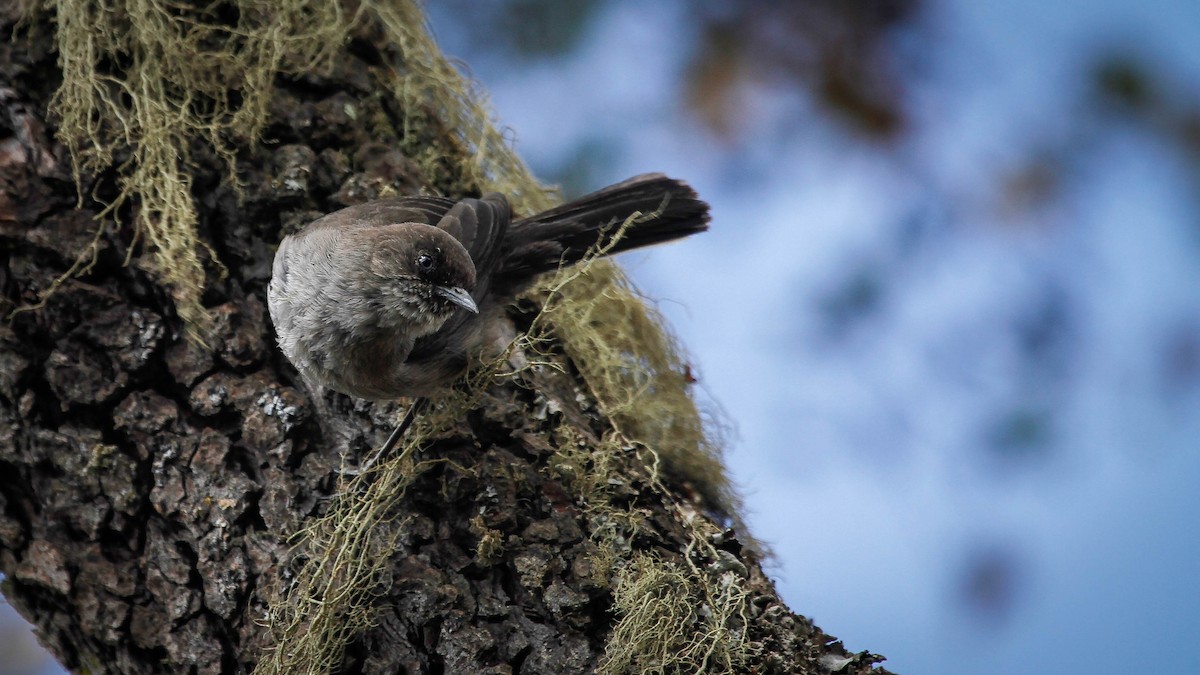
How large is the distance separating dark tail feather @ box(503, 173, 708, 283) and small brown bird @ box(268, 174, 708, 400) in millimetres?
23

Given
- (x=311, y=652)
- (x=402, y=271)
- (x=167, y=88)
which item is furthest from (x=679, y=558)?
(x=167, y=88)

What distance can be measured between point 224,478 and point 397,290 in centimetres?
74

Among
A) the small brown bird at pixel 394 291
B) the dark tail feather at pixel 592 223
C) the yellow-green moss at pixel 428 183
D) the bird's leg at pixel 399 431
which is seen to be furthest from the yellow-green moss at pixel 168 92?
the dark tail feather at pixel 592 223

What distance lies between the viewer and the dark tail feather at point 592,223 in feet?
11.3

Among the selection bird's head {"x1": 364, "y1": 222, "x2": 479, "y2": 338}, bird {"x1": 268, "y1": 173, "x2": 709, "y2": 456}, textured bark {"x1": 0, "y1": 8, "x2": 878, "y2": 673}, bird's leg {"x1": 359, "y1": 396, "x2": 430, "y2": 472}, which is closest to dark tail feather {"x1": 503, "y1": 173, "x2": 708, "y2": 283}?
bird {"x1": 268, "y1": 173, "x2": 709, "y2": 456}

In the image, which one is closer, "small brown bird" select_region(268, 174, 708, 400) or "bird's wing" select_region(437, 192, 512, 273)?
"small brown bird" select_region(268, 174, 708, 400)

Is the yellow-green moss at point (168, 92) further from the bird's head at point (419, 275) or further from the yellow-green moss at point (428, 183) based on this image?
the bird's head at point (419, 275)

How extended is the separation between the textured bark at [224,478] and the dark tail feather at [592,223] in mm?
472

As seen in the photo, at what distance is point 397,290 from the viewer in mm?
3125

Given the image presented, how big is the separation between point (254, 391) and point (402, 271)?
1.84 ft

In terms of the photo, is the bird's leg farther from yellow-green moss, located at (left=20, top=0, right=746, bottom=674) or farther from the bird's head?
the bird's head

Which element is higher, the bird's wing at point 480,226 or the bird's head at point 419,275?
the bird's wing at point 480,226

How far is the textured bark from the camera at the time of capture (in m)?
2.65

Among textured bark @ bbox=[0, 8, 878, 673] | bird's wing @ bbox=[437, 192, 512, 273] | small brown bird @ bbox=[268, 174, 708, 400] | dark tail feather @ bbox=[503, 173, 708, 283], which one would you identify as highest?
dark tail feather @ bbox=[503, 173, 708, 283]
